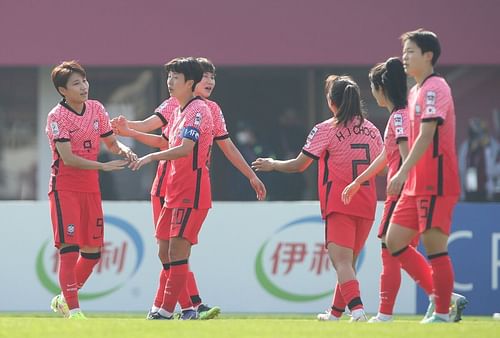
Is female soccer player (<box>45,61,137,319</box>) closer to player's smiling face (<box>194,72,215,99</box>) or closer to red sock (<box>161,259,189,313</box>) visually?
red sock (<box>161,259,189,313</box>)

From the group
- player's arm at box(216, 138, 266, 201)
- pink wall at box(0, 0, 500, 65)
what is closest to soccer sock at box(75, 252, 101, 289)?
player's arm at box(216, 138, 266, 201)

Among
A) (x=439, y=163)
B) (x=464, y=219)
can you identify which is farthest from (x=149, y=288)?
(x=439, y=163)

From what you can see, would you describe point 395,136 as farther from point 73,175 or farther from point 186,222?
point 73,175

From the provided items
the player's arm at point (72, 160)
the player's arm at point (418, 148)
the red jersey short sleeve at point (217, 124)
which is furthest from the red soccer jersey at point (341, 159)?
the player's arm at point (418, 148)

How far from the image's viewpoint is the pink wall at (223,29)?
2144cm

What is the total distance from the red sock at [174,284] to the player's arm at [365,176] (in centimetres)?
133

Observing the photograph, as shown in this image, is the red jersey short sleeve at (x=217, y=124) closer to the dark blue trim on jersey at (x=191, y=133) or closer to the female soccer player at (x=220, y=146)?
the female soccer player at (x=220, y=146)

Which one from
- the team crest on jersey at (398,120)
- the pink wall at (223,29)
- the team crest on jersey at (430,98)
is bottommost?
the team crest on jersey at (398,120)

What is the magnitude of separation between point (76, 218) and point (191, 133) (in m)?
1.21

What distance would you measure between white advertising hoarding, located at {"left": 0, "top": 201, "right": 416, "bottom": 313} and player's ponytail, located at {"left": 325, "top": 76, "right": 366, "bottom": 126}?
405cm

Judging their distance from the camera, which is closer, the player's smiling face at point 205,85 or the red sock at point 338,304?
the red sock at point 338,304

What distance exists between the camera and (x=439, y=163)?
8.53 m

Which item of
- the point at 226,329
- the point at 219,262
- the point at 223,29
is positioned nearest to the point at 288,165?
the point at 226,329

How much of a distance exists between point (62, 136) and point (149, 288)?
4.20m
